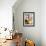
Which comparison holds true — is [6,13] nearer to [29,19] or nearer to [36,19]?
[29,19]

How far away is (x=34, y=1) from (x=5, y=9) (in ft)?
5.74

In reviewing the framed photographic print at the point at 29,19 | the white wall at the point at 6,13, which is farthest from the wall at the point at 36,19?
the white wall at the point at 6,13

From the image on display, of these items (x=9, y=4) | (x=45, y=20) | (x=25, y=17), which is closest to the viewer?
(x=9, y=4)

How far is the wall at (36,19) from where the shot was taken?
19.3 ft

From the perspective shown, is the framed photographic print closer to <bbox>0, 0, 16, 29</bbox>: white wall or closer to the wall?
the wall

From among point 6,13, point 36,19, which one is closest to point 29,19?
point 36,19

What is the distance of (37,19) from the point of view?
594cm

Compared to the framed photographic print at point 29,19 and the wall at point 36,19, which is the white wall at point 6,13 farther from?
the framed photographic print at point 29,19

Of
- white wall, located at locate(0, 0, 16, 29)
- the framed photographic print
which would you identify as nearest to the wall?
the framed photographic print

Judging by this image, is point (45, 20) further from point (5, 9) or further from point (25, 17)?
point (5, 9)

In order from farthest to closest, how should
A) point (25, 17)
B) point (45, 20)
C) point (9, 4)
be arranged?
point (25, 17)
point (45, 20)
point (9, 4)

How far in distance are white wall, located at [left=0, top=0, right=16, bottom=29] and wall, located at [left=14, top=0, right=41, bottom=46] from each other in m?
1.16

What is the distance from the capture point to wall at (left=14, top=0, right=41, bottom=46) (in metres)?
5.89

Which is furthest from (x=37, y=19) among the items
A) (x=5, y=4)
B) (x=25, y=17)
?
(x=5, y=4)
